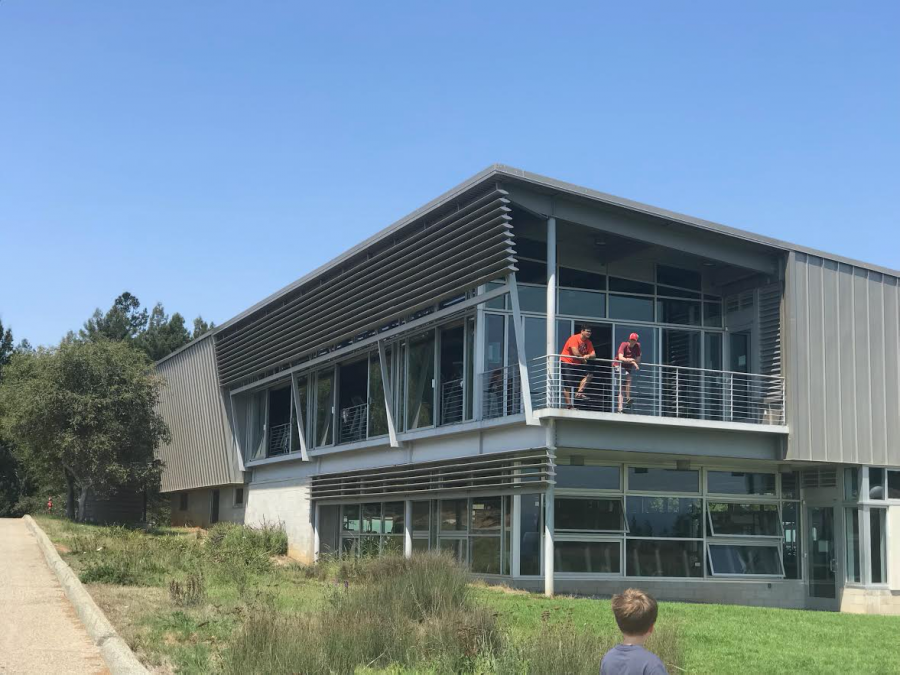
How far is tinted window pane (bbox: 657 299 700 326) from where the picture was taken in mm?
23328

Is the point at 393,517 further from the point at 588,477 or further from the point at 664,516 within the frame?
the point at 664,516

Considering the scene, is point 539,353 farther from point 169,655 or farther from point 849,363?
point 169,655

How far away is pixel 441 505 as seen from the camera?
23.0 metres

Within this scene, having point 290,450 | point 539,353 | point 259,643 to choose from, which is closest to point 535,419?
point 539,353

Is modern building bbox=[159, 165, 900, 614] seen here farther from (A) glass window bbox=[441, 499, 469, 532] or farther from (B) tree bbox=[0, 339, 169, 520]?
(B) tree bbox=[0, 339, 169, 520]

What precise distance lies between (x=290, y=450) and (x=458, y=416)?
1121cm

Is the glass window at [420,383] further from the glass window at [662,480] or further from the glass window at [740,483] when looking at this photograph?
the glass window at [740,483]

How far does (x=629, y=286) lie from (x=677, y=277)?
132cm

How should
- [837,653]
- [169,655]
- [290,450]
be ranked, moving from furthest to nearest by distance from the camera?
[290,450], [837,653], [169,655]

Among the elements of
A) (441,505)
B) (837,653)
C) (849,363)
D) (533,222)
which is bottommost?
(837,653)

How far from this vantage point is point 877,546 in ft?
70.3

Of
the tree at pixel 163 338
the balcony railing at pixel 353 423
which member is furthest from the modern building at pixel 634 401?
the tree at pixel 163 338

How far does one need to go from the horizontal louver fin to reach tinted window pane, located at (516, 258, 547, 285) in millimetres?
1725

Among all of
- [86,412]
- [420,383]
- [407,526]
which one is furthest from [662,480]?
[86,412]
